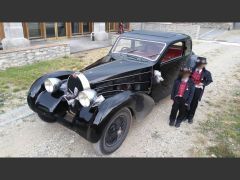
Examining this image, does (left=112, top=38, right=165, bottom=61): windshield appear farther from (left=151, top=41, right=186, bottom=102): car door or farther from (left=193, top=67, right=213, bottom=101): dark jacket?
(left=193, top=67, right=213, bottom=101): dark jacket

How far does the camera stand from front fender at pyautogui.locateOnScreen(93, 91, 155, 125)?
294 centimetres

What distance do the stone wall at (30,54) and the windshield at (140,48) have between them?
404 cm

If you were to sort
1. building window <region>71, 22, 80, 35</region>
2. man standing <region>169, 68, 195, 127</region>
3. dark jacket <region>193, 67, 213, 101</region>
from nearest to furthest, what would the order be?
man standing <region>169, 68, 195, 127</region> < dark jacket <region>193, 67, 213, 101</region> < building window <region>71, 22, 80, 35</region>

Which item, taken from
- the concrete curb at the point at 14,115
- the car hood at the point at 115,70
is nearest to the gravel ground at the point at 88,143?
the concrete curb at the point at 14,115

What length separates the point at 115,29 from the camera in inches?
620

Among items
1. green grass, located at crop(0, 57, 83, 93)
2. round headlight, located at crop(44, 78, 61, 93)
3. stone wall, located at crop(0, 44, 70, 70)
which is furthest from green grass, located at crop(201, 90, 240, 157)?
stone wall, located at crop(0, 44, 70, 70)

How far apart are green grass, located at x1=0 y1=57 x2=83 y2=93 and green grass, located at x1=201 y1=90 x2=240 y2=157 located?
469 cm

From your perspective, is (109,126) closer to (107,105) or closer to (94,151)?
(107,105)

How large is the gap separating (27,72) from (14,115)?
270 centimetres

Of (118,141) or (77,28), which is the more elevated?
(77,28)

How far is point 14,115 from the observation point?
13.9 ft

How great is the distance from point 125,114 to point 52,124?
1.56 meters

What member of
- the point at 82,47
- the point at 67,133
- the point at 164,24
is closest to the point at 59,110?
the point at 67,133

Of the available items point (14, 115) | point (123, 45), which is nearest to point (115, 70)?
point (123, 45)
